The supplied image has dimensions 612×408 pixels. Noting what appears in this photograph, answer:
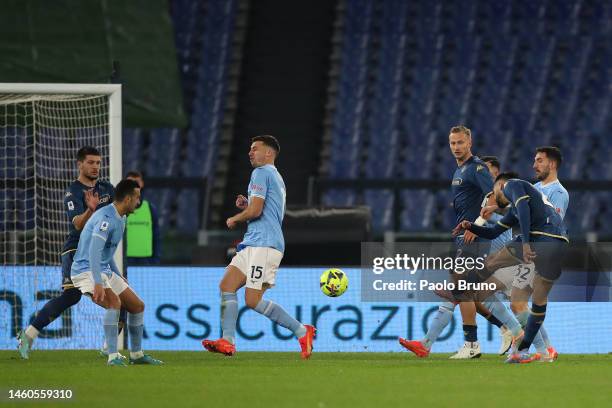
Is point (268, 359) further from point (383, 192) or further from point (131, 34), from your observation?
point (383, 192)

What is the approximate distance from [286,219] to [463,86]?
8.65 meters

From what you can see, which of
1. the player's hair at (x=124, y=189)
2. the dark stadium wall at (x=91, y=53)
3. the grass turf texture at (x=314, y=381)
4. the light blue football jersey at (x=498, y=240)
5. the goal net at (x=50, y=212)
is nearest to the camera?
the grass turf texture at (x=314, y=381)

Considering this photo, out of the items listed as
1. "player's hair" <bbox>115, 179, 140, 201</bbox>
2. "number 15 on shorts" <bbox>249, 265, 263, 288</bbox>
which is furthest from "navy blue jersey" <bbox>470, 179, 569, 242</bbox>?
"player's hair" <bbox>115, 179, 140, 201</bbox>

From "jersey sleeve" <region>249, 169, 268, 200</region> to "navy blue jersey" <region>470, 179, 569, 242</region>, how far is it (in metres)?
1.87

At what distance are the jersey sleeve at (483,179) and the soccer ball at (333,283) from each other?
7.39ft

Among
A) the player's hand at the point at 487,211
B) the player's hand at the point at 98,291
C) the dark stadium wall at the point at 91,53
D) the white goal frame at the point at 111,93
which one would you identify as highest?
the dark stadium wall at the point at 91,53

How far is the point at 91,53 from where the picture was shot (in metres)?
14.1

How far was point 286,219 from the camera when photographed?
46.7 ft

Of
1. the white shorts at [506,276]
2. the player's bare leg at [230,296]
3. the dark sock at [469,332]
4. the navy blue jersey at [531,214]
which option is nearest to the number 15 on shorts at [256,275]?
the player's bare leg at [230,296]

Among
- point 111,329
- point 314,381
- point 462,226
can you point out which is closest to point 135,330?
point 111,329

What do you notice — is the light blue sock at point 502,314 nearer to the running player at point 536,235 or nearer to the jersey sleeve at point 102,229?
the running player at point 536,235

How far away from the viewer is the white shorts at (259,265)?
1011 centimetres

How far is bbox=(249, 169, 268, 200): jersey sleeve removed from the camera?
33.1 feet

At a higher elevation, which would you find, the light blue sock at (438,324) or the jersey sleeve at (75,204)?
the jersey sleeve at (75,204)
